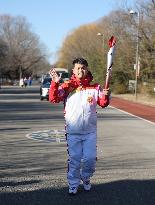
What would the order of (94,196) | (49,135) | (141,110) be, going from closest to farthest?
(94,196) → (49,135) → (141,110)

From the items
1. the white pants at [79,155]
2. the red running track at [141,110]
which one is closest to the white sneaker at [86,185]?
the white pants at [79,155]

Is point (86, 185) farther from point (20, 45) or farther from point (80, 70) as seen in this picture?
point (20, 45)

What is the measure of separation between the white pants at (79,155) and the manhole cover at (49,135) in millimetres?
6996

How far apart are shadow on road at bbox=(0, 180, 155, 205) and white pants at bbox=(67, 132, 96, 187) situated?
0.91ft

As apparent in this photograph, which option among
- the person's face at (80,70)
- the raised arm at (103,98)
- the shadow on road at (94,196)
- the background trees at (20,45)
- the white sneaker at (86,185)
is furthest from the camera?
the background trees at (20,45)

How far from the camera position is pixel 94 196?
7.81 metres

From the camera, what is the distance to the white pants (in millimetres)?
7852

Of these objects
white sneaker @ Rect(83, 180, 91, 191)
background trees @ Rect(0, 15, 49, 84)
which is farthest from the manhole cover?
background trees @ Rect(0, 15, 49, 84)

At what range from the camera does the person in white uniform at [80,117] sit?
786 cm

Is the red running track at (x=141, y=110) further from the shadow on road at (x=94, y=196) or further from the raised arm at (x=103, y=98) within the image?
the raised arm at (x=103, y=98)

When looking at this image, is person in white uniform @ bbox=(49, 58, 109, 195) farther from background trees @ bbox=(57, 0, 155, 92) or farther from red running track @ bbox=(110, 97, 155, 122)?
background trees @ bbox=(57, 0, 155, 92)

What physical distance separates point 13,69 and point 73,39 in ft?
50.3

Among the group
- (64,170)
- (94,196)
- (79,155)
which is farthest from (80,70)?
(64,170)

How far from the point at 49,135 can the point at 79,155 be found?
27.5 feet
